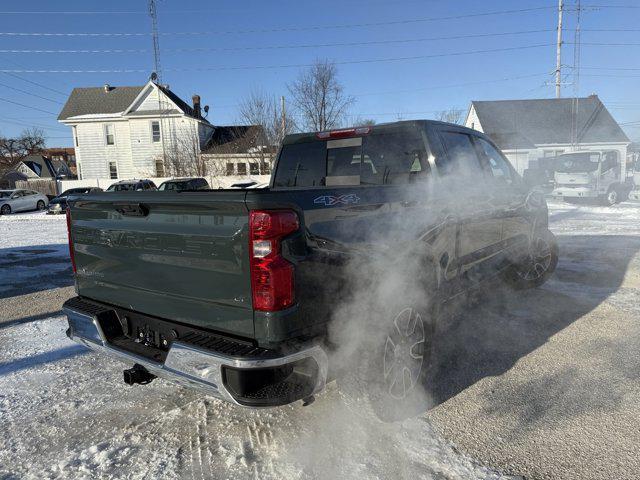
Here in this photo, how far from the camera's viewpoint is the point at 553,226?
1148 cm

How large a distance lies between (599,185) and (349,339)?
57.8 ft

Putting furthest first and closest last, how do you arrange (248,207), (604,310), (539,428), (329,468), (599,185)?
(599,185)
(604,310)
(539,428)
(329,468)
(248,207)

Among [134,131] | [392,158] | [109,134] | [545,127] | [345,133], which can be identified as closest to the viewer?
[392,158]

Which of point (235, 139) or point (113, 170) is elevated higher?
point (235, 139)

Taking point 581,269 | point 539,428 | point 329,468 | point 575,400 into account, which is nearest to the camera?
point 329,468

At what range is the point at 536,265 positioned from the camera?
5402mm

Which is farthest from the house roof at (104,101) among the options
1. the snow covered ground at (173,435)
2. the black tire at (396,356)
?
the black tire at (396,356)

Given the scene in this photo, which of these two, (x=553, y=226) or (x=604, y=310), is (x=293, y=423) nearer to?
(x=604, y=310)

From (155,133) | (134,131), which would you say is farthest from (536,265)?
(134,131)

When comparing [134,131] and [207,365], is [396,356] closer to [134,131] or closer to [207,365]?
[207,365]

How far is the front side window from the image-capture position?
4.29 meters

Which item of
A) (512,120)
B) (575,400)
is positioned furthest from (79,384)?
(512,120)

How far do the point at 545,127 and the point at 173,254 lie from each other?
37.8m

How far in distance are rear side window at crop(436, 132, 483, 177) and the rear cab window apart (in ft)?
0.71
